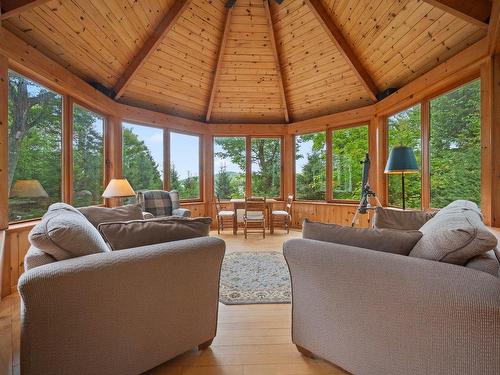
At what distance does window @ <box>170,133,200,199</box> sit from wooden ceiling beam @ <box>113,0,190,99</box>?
56.5 inches

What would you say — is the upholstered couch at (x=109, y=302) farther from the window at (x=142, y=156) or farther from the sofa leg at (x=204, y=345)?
the window at (x=142, y=156)

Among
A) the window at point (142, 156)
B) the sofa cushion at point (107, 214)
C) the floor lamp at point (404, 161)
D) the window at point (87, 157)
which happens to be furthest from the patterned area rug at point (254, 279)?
→ the window at point (142, 156)

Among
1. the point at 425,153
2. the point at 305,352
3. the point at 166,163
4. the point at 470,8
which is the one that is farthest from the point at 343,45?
the point at 305,352

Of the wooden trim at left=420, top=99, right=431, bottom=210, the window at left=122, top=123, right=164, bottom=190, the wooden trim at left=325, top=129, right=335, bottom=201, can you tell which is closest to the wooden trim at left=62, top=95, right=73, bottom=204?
the window at left=122, top=123, right=164, bottom=190

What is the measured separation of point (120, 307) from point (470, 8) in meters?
3.69

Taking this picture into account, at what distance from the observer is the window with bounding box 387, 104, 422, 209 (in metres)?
Result: 3.74

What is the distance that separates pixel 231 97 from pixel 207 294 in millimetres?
4624

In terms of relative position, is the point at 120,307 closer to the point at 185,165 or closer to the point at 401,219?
the point at 401,219

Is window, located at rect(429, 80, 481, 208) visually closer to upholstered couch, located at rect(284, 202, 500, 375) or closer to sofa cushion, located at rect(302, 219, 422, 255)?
upholstered couch, located at rect(284, 202, 500, 375)

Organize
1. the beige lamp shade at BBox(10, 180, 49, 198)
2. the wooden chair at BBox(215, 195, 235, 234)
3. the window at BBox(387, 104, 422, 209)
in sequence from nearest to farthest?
1. the beige lamp shade at BBox(10, 180, 49, 198)
2. the window at BBox(387, 104, 422, 209)
3. the wooden chair at BBox(215, 195, 235, 234)

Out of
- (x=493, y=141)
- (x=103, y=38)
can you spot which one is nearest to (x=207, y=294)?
(x=493, y=141)

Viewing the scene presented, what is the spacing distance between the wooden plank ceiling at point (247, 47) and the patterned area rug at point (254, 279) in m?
3.07

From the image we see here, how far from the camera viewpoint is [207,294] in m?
1.53

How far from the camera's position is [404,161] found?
2963mm
